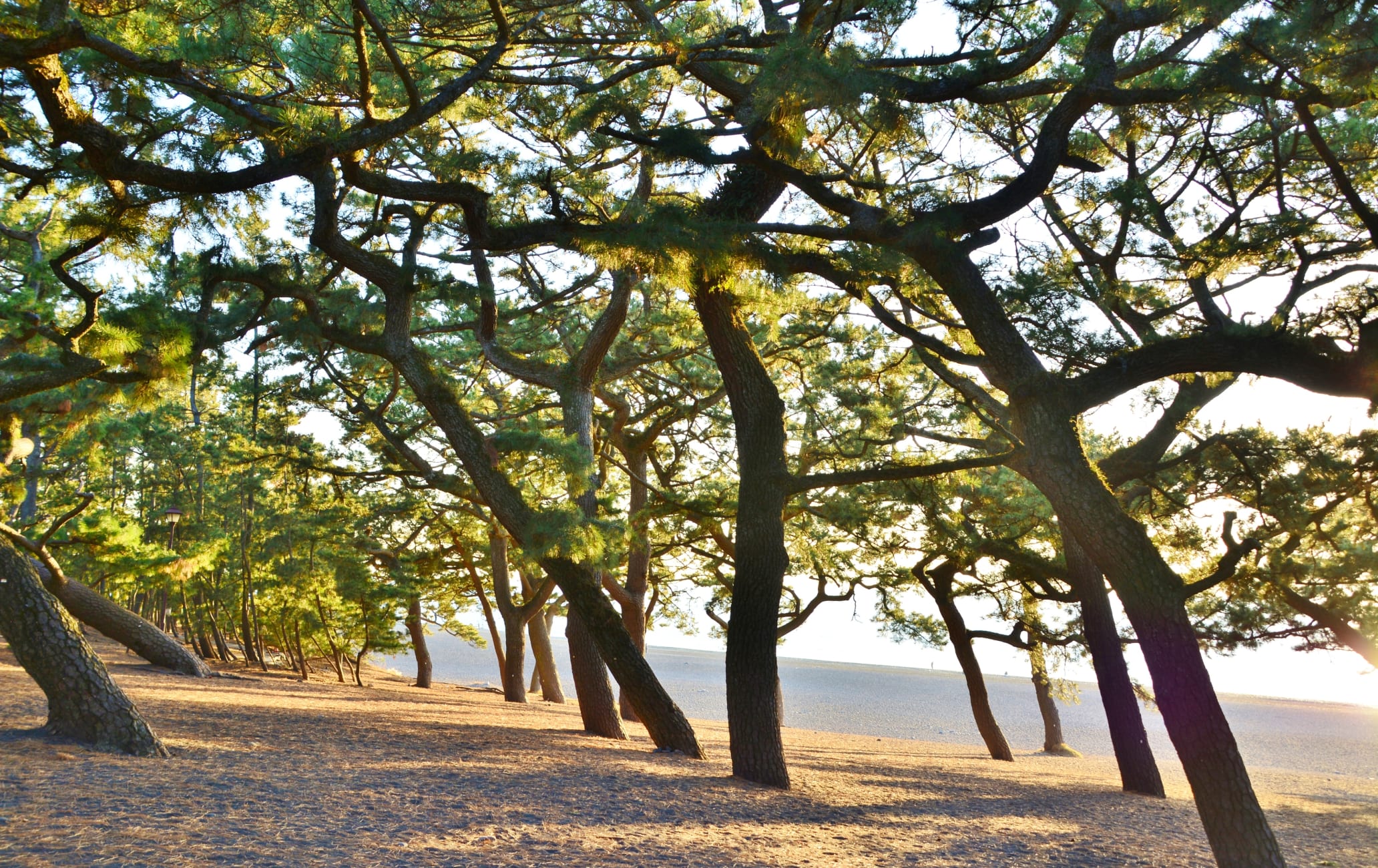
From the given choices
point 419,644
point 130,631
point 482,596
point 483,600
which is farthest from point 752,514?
point 419,644

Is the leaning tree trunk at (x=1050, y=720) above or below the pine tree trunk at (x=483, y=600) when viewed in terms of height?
below

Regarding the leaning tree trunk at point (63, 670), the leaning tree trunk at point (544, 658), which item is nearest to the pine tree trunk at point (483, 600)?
the leaning tree trunk at point (544, 658)

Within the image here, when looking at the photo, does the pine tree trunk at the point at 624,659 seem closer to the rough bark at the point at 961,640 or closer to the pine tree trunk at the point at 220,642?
the rough bark at the point at 961,640

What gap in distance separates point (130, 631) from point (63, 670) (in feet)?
24.9

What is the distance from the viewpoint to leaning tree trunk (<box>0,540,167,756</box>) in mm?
4305

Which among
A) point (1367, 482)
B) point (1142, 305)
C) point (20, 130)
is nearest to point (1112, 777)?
point (1367, 482)

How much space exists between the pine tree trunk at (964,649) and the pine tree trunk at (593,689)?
16.3 feet

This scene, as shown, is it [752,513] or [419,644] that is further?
[419,644]

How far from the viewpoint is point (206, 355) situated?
731cm

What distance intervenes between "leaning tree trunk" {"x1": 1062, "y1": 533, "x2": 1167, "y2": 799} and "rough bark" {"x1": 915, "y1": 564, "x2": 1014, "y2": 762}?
2581 mm

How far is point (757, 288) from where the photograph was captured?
587 cm

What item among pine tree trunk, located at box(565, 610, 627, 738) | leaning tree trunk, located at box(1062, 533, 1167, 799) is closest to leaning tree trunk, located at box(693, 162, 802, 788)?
pine tree trunk, located at box(565, 610, 627, 738)

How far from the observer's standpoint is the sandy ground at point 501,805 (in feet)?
10.3

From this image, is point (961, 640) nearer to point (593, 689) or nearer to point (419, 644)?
point (593, 689)
